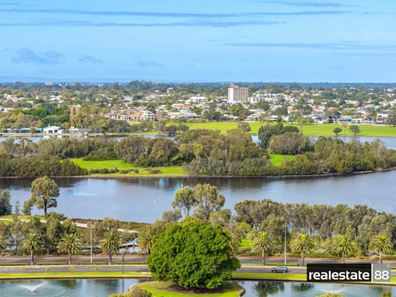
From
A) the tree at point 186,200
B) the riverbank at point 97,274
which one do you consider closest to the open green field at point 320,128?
the tree at point 186,200

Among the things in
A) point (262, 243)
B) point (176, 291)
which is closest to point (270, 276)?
point (262, 243)

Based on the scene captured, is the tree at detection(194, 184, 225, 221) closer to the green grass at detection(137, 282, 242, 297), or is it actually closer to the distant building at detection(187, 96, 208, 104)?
the green grass at detection(137, 282, 242, 297)

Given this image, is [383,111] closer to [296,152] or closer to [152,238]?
[296,152]

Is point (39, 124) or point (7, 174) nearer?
point (7, 174)

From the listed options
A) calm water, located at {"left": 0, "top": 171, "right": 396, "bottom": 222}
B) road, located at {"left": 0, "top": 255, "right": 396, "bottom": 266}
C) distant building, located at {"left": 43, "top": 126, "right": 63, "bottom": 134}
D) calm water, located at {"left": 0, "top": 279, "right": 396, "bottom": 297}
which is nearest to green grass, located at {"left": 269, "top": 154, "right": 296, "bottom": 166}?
calm water, located at {"left": 0, "top": 171, "right": 396, "bottom": 222}

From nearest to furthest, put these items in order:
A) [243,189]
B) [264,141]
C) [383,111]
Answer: [243,189], [264,141], [383,111]

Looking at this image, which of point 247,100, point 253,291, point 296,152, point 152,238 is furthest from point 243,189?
point 247,100

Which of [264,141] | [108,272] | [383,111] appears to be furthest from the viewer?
[383,111]
